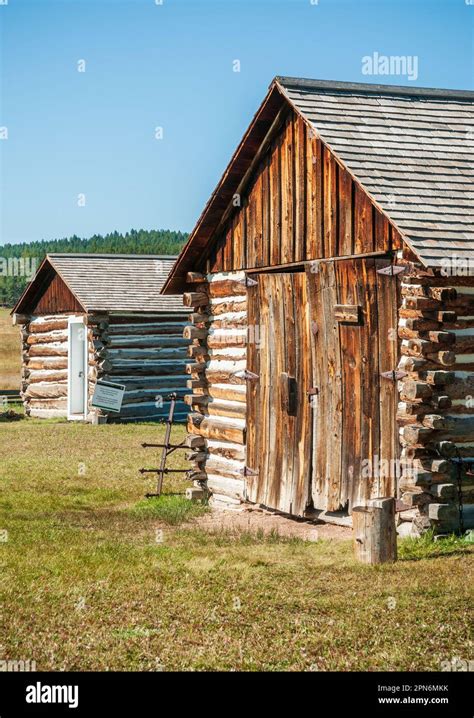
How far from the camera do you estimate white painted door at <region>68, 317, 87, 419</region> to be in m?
30.6

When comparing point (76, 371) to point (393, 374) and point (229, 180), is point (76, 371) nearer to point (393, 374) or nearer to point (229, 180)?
point (229, 180)

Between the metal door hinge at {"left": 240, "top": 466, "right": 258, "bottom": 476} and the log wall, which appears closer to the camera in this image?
the metal door hinge at {"left": 240, "top": 466, "right": 258, "bottom": 476}

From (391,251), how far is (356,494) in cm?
289

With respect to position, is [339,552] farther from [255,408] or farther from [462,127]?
[462,127]

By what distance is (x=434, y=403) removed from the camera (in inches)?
467

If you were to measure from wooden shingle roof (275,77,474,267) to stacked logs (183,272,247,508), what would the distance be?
9.37ft

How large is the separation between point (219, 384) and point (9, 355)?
48.7m

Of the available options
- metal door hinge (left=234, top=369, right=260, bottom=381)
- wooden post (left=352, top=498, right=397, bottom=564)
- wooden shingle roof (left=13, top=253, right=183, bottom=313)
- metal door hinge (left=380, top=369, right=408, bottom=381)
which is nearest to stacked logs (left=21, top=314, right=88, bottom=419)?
wooden shingle roof (left=13, top=253, right=183, bottom=313)

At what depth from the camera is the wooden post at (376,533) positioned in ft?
35.7

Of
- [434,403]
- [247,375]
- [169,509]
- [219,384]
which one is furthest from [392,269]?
[169,509]

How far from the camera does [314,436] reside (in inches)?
540

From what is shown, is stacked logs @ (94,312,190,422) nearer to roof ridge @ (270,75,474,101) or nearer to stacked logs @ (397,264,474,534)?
roof ridge @ (270,75,474,101)

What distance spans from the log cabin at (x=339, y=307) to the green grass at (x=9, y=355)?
1315 inches
